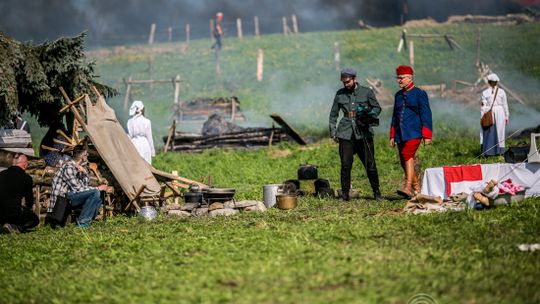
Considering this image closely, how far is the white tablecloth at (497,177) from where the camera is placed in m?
11.0

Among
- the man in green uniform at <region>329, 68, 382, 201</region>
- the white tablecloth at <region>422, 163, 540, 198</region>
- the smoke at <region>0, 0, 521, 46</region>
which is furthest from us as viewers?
the smoke at <region>0, 0, 521, 46</region>

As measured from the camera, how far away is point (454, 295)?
6.09 m

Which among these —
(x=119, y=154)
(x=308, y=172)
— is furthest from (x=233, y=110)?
(x=119, y=154)

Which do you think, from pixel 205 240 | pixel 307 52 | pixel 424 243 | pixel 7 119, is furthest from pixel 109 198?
pixel 307 52

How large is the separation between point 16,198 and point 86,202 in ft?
3.23

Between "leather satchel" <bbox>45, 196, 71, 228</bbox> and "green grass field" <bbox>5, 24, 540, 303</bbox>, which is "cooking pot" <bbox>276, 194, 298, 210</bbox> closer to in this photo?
"green grass field" <bbox>5, 24, 540, 303</bbox>

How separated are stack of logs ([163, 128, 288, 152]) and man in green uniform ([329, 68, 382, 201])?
367 inches

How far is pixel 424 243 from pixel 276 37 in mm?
46432

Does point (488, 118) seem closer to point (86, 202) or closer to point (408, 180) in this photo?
point (408, 180)

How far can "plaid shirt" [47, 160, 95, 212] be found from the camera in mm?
11727

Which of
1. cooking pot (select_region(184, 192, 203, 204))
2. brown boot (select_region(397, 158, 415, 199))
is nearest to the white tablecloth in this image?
brown boot (select_region(397, 158, 415, 199))

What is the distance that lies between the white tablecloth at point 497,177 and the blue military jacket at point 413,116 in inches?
28.7

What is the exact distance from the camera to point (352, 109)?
12.7m

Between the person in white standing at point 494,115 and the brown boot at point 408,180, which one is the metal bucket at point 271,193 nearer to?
the brown boot at point 408,180
